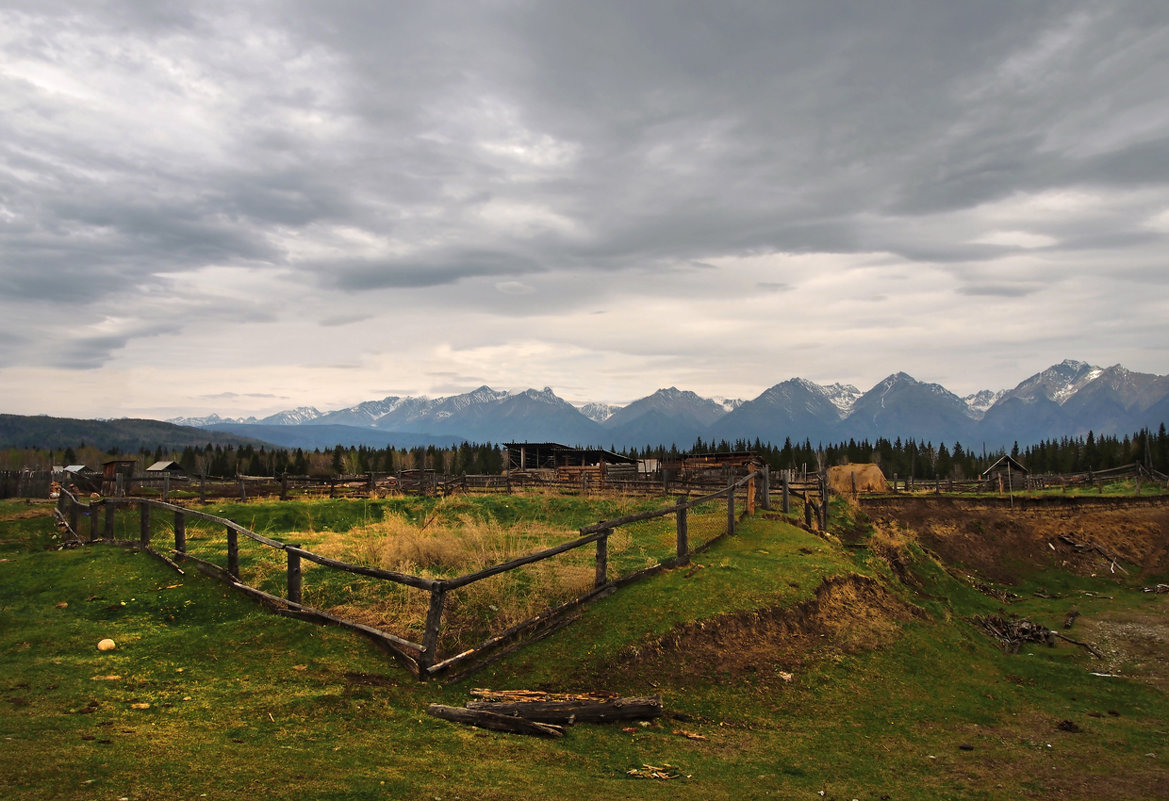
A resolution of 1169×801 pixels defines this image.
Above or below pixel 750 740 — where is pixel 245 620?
above

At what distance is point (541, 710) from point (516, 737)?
60cm

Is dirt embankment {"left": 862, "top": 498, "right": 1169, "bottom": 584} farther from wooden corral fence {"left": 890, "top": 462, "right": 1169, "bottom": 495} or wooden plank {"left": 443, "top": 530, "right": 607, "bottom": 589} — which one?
wooden plank {"left": 443, "top": 530, "right": 607, "bottom": 589}

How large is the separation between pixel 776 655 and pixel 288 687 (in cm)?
718

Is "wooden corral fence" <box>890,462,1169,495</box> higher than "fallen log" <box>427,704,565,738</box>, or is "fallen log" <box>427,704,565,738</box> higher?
"fallen log" <box>427,704,565,738</box>

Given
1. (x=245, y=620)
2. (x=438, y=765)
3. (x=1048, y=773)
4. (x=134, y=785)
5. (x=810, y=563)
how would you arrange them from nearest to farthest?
(x=134, y=785) → (x=438, y=765) → (x=1048, y=773) → (x=245, y=620) → (x=810, y=563)

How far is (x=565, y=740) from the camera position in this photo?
25.1 ft

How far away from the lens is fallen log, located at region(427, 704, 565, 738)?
25.2ft

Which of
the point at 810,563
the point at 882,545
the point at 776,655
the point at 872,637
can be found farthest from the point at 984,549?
the point at 776,655

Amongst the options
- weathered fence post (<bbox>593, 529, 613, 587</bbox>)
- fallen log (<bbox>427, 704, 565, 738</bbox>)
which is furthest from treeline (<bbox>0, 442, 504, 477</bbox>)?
fallen log (<bbox>427, 704, 565, 738</bbox>)

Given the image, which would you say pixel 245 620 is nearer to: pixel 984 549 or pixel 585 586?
pixel 585 586

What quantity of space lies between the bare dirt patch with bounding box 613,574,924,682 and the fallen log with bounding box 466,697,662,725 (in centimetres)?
131

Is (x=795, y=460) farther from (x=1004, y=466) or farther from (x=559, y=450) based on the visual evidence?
(x=559, y=450)

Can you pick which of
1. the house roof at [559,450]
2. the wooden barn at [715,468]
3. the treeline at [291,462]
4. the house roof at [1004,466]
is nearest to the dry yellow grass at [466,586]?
the wooden barn at [715,468]

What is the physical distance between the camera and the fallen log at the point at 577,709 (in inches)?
316
